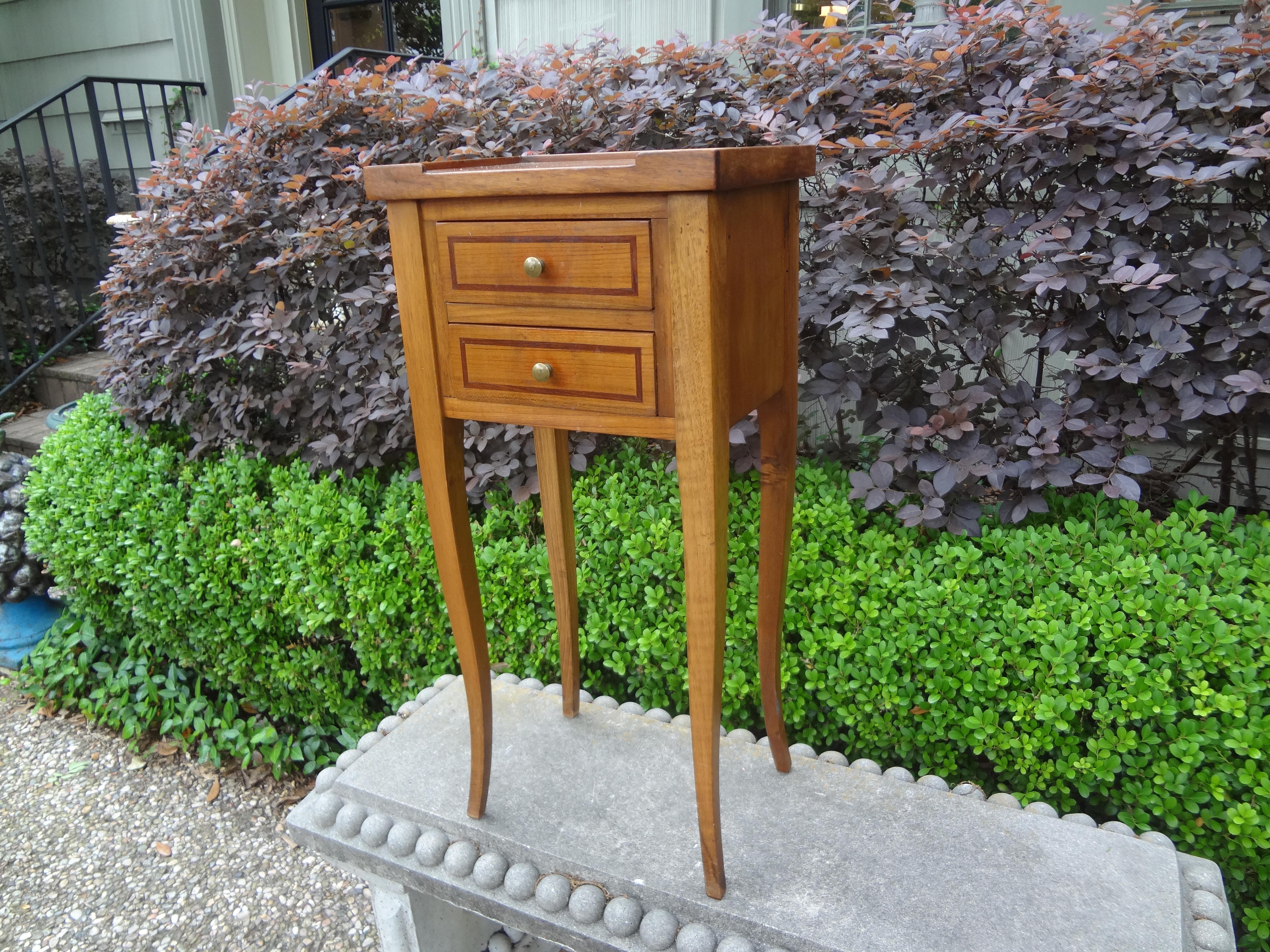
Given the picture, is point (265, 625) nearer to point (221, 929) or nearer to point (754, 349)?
point (221, 929)

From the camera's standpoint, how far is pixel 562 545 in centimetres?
200

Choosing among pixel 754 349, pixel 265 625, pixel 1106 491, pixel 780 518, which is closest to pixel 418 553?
pixel 265 625

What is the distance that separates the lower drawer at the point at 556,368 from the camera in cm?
134

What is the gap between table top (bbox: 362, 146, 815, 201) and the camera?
1196 mm

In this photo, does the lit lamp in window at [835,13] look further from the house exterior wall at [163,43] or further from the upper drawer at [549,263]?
the house exterior wall at [163,43]

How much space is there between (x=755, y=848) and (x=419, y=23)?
5.80m

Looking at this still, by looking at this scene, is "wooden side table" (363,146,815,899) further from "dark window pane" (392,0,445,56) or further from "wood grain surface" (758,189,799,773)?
"dark window pane" (392,0,445,56)

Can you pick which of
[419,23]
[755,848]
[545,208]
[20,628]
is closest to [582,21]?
[419,23]

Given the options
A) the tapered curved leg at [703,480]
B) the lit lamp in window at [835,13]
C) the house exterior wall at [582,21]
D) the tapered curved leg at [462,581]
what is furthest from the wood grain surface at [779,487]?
the house exterior wall at [582,21]

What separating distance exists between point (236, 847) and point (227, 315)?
1775 millimetres

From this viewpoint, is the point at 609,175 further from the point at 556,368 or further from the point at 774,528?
the point at 774,528

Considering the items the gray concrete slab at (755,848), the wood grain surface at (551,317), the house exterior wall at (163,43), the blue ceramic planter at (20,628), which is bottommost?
the blue ceramic planter at (20,628)

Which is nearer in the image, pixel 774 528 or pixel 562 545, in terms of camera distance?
pixel 774 528

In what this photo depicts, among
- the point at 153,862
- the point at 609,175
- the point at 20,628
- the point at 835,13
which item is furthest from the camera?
the point at 20,628
